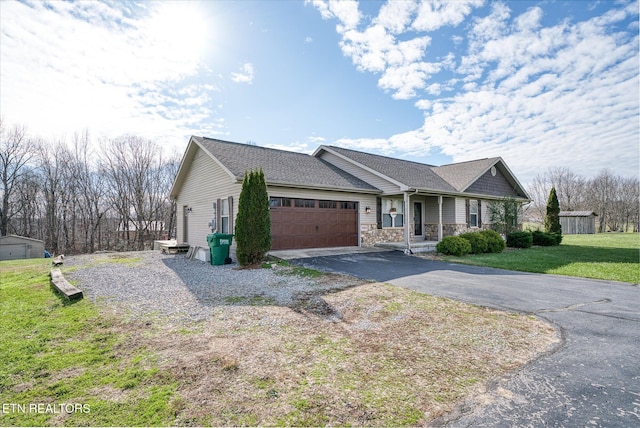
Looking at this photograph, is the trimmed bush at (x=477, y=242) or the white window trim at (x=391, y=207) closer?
the trimmed bush at (x=477, y=242)

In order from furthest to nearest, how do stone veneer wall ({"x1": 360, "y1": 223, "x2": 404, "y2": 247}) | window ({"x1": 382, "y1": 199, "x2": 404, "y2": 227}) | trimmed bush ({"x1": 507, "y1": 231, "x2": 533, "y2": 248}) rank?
trimmed bush ({"x1": 507, "y1": 231, "x2": 533, "y2": 248}), window ({"x1": 382, "y1": 199, "x2": 404, "y2": 227}), stone veneer wall ({"x1": 360, "y1": 223, "x2": 404, "y2": 247})

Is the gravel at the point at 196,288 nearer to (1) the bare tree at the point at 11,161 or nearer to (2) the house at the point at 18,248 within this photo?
(2) the house at the point at 18,248

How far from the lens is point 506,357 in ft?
10.8

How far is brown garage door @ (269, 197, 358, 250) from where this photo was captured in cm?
1153

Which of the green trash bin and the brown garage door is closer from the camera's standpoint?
the green trash bin

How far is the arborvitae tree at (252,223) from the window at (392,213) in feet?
23.9

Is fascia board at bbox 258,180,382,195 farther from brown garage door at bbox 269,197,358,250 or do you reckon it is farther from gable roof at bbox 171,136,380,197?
brown garage door at bbox 269,197,358,250

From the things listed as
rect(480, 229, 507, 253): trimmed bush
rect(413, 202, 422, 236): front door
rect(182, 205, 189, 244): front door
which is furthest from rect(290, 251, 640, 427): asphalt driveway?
rect(182, 205, 189, 244): front door

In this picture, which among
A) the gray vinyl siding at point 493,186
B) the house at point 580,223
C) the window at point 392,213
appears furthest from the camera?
the house at point 580,223

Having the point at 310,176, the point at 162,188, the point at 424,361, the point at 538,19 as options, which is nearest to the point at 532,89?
the point at 538,19

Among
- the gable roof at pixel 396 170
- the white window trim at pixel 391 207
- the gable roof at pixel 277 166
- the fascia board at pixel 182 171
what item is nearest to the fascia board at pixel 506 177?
the gable roof at pixel 396 170

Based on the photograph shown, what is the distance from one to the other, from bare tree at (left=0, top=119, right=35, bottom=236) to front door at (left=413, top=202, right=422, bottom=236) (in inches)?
1184

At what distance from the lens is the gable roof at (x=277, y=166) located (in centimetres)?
1132

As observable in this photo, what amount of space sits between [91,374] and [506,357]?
434 centimetres
